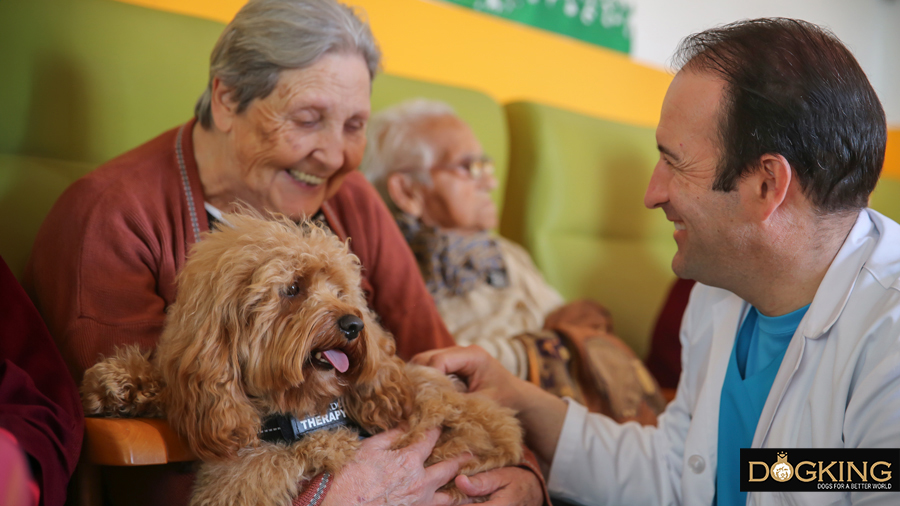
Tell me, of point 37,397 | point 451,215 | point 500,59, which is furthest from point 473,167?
point 37,397

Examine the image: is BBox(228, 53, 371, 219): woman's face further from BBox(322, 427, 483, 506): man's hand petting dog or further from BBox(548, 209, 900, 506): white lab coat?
BBox(548, 209, 900, 506): white lab coat

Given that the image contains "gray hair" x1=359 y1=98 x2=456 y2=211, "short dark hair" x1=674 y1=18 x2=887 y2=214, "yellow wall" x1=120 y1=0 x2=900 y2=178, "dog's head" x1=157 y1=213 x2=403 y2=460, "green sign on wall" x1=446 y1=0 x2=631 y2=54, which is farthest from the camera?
"green sign on wall" x1=446 y1=0 x2=631 y2=54

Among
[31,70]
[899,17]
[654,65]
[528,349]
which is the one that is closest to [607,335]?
[528,349]

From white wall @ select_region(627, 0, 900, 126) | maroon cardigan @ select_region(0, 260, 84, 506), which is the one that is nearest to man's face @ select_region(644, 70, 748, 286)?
maroon cardigan @ select_region(0, 260, 84, 506)

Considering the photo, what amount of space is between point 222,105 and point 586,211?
1928 millimetres

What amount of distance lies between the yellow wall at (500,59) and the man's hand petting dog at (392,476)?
1530mm

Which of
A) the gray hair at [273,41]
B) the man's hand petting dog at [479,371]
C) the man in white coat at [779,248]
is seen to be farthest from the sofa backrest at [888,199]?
the gray hair at [273,41]

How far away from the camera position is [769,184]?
121cm

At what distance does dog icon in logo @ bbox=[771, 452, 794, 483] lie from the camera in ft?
3.84

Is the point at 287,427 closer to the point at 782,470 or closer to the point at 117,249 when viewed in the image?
the point at 117,249

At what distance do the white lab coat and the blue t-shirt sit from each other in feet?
0.07

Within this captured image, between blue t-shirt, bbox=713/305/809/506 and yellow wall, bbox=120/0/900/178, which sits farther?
yellow wall, bbox=120/0/900/178

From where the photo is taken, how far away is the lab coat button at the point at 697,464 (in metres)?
1.37

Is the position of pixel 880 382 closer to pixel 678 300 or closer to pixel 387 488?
pixel 387 488
